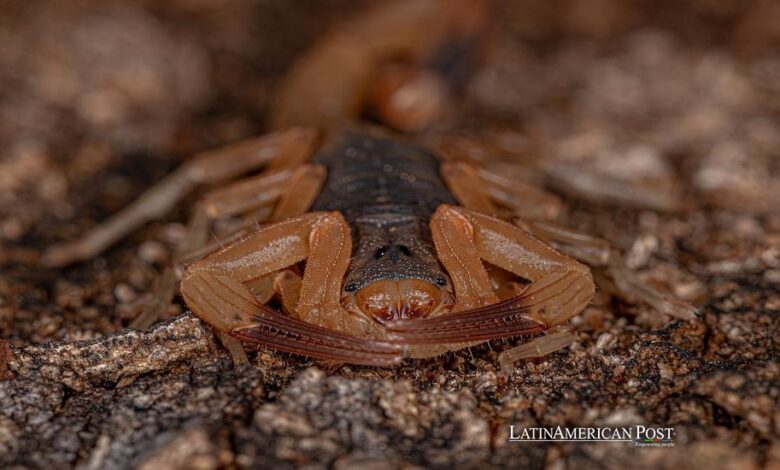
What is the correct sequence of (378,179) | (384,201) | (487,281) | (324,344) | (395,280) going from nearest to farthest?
1. (324,344)
2. (395,280)
3. (487,281)
4. (384,201)
5. (378,179)

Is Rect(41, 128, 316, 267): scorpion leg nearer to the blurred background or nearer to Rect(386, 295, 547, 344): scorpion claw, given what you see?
the blurred background

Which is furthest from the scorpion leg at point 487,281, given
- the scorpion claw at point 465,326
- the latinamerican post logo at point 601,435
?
the latinamerican post logo at point 601,435

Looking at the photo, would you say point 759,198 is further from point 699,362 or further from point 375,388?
point 375,388

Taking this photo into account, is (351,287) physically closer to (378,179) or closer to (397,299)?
(397,299)

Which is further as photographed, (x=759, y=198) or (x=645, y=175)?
(x=645, y=175)

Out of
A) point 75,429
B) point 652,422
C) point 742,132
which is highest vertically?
point 742,132

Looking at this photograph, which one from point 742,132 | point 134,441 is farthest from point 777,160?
point 134,441

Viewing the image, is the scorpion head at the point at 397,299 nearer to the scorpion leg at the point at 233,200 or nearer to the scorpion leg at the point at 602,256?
the scorpion leg at the point at 602,256

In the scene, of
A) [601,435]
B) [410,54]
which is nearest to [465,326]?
[601,435]
